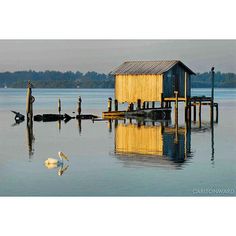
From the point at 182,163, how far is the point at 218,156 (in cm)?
344

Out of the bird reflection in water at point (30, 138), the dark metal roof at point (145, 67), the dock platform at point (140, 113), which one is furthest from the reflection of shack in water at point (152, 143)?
the dark metal roof at point (145, 67)

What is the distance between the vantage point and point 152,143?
1366 inches

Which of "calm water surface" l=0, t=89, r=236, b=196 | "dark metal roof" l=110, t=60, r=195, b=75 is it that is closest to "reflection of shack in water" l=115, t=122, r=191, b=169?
"calm water surface" l=0, t=89, r=236, b=196

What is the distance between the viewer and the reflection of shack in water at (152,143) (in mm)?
29188

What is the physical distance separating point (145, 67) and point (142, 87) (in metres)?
1.84

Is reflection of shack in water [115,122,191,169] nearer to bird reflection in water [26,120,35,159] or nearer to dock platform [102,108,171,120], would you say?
bird reflection in water [26,120,35,159]

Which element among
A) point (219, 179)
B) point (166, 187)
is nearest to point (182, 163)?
point (219, 179)

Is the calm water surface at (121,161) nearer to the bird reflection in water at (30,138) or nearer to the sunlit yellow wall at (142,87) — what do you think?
the bird reflection in water at (30,138)

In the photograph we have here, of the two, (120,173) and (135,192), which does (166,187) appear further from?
(120,173)

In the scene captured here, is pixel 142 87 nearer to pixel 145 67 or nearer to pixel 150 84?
pixel 150 84

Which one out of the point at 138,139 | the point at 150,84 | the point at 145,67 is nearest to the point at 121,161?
the point at 138,139

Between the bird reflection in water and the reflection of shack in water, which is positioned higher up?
the reflection of shack in water

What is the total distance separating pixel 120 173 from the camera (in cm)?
2514

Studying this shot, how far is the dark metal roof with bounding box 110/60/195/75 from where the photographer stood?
171 ft
